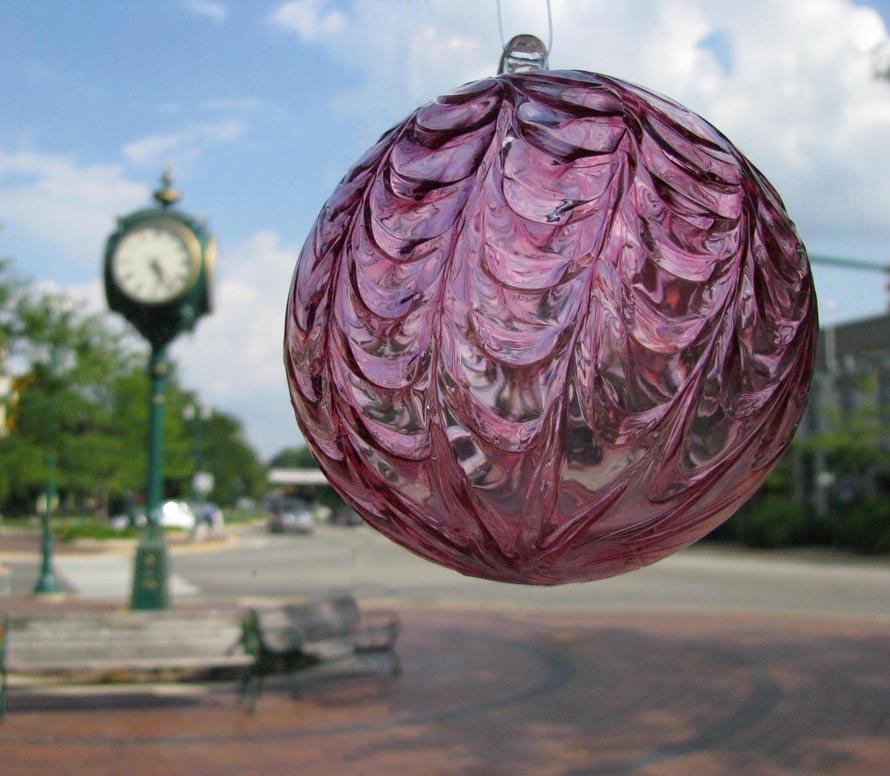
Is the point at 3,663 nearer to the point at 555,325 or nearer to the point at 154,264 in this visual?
the point at 154,264

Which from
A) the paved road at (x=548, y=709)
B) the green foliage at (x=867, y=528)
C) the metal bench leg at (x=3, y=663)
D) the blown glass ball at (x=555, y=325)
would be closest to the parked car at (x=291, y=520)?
the green foliage at (x=867, y=528)

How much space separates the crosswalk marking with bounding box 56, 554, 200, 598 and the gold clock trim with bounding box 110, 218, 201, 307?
19.3ft

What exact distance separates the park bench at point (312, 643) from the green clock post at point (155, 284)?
61.6 inches

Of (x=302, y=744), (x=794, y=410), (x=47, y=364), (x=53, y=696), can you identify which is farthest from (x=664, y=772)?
(x=47, y=364)

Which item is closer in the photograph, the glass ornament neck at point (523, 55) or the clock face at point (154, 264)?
the glass ornament neck at point (523, 55)

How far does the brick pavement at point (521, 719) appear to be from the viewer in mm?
6488

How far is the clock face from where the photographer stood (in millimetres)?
10039

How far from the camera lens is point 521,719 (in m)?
7.65

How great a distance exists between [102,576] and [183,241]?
11.9 m

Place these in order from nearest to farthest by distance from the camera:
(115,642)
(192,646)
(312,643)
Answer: (115,642) → (192,646) → (312,643)

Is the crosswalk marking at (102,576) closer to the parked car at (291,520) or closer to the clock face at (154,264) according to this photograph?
the clock face at (154,264)

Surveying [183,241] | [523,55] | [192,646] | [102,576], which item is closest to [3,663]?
[192,646]

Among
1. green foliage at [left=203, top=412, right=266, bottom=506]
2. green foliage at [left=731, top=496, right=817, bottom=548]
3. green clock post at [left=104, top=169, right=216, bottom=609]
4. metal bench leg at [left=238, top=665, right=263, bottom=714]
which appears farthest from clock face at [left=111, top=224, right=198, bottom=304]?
green foliage at [left=203, top=412, right=266, bottom=506]

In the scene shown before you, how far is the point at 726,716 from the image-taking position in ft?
25.5
